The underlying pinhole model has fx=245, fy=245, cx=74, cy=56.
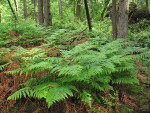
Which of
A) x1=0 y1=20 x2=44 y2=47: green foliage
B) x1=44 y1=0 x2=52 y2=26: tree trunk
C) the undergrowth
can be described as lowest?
the undergrowth

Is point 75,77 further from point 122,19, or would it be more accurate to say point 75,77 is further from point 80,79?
point 122,19

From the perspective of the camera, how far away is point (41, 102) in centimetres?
457

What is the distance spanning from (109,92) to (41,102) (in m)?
1.33

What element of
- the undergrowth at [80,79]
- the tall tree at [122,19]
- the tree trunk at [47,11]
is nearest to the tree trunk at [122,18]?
the tall tree at [122,19]

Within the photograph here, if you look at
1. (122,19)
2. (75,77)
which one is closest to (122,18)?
(122,19)

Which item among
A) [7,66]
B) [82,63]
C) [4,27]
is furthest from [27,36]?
[82,63]

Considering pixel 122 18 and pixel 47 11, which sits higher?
pixel 47 11

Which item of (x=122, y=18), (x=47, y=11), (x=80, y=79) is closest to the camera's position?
(x=80, y=79)

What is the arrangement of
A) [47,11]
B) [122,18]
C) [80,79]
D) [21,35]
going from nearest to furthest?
[80,79]
[122,18]
[21,35]
[47,11]

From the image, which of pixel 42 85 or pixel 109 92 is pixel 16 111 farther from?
pixel 109 92

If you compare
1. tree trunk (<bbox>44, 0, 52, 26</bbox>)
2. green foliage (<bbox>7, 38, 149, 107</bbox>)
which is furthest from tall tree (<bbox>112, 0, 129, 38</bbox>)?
tree trunk (<bbox>44, 0, 52, 26</bbox>)

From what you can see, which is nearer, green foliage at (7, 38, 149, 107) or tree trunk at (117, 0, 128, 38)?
green foliage at (7, 38, 149, 107)

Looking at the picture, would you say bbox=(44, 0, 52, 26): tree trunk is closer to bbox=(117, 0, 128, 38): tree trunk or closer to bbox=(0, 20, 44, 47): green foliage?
bbox=(0, 20, 44, 47): green foliage

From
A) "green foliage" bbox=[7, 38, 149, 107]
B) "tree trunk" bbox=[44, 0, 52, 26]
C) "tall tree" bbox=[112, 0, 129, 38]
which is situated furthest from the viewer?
"tree trunk" bbox=[44, 0, 52, 26]
